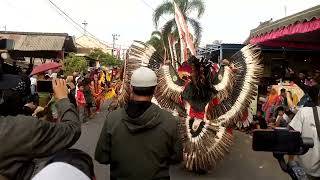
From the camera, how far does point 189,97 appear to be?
24.7ft

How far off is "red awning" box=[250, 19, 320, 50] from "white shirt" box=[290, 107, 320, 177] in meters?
3.87

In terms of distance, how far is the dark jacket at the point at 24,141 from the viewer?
218 centimetres

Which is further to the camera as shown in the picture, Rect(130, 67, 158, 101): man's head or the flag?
the flag

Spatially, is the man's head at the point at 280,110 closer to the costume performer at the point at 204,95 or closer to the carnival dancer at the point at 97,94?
the costume performer at the point at 204,95

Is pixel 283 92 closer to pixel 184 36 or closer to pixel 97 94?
pixel 184 36

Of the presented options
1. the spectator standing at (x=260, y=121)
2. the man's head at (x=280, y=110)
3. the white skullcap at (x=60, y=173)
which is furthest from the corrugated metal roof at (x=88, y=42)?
the white skullcap at (x=60, y=173)

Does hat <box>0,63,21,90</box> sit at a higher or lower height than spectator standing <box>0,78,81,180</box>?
higher

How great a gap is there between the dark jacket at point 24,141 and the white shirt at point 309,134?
2473 millimetres

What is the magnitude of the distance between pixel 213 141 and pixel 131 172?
13.3ft

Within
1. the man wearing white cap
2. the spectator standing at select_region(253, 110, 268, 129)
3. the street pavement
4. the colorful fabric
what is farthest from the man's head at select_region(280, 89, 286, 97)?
the man wearing white cap

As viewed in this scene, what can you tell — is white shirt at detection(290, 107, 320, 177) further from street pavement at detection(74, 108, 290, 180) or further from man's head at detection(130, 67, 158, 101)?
street pavement at detection(74, 108, 290, 180)

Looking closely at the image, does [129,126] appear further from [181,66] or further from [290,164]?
[181,66]

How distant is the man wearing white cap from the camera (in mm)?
3443

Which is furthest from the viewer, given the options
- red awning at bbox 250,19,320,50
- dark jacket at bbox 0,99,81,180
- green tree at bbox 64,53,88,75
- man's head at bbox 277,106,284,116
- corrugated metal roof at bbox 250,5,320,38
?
green tree at bbox 64,53,88,75
